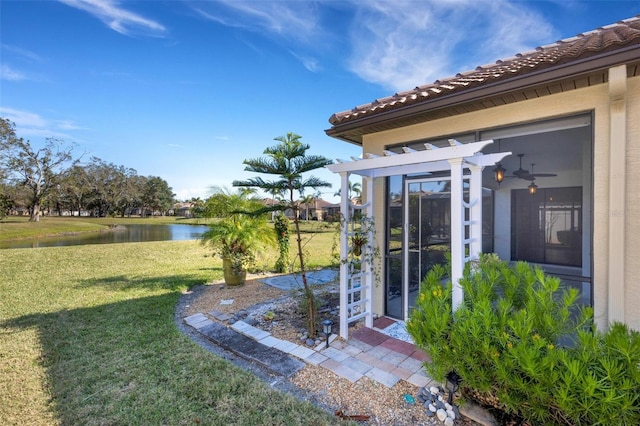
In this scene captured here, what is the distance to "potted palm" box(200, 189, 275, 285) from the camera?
8578 mm

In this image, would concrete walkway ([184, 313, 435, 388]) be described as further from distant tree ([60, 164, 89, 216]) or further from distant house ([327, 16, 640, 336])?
distant tree ([60, 164, 89, 216])

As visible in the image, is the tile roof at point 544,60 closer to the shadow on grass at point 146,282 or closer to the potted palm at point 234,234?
the potted palm at point 234,234

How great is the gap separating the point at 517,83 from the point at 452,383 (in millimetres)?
3605

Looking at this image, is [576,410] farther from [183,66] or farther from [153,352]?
[183,66]

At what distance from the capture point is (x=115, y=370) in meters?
3.95

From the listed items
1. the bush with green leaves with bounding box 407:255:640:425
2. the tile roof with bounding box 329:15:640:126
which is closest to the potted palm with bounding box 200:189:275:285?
the tile roof with bounding box 329:15:640:126

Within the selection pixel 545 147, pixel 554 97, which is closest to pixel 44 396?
pixel 545 147

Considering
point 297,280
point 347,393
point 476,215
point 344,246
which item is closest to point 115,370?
point 347,393

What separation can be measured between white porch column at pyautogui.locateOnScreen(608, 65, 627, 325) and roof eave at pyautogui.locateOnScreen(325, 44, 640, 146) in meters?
0.42

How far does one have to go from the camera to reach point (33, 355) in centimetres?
444

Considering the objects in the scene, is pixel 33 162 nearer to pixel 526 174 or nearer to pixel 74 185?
pixel 74 185

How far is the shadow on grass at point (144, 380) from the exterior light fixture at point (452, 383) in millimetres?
1371

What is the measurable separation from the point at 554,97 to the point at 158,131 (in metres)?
21.4

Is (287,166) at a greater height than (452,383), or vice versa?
(287,166)
